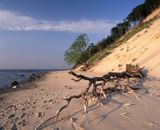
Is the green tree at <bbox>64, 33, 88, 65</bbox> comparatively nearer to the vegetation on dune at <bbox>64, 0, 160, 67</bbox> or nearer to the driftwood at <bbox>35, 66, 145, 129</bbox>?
the vegetation on dune at <bbox>64, 0, 160, 67</bbox>

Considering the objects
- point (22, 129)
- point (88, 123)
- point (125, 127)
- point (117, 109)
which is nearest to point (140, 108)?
point (117, 109)

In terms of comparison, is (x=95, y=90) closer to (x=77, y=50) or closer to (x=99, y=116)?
(x=99, y=116)

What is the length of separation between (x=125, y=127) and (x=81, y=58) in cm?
5339

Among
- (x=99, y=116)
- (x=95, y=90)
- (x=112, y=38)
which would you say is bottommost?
(x=99, y=116)

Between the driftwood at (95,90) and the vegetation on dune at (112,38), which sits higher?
the vegetation on dune at (112,38)

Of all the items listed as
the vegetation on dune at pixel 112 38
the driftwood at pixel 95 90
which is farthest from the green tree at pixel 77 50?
the driftwood at pixel 95 90

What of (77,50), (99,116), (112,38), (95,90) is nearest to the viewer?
(99,116)

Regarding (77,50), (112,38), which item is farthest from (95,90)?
(112,38)

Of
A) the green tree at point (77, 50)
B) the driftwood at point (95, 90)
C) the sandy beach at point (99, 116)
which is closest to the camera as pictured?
the sandy beach at point (99, 116)

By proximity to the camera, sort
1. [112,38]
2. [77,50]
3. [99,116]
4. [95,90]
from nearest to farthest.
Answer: [99,116], [95,90], [77,50], [112,38]

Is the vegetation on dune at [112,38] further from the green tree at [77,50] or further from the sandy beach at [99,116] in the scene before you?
the sandy beach at [99,116]

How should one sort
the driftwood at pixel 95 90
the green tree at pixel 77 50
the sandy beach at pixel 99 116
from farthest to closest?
the green tree at pixel 77 50, the driftwood at pixel 95 90, the sandy beach at pixel 99 116

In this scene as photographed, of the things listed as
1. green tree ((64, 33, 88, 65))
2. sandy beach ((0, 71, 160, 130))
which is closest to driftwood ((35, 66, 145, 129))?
sandy beach ((0, 71, 160, 130))

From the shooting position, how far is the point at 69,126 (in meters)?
6.69
